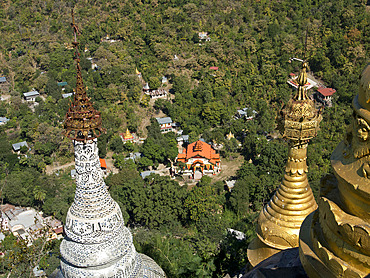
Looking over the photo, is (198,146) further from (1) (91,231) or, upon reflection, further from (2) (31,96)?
(1) (91,231)

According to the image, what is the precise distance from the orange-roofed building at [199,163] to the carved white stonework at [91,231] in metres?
23.9

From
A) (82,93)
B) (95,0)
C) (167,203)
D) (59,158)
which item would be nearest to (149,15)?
(95,0)

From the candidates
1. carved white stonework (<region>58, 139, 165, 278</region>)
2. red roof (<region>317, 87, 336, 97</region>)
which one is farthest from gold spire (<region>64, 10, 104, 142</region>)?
red roof (<region>317, 87, 336, 97</region>)

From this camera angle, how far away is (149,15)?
6266cm

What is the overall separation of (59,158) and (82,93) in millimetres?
28768

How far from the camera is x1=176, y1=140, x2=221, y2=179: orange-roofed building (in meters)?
34.9

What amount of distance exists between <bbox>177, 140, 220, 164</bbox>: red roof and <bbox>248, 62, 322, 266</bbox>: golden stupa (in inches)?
987

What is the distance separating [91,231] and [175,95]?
35.3 m

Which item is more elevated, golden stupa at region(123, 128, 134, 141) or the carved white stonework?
the carved white stonework

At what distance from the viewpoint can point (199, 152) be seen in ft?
115

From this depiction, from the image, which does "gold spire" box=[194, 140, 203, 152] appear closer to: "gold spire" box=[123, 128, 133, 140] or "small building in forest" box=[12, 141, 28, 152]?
"gold spire" box=[123, 128, 133, 140]

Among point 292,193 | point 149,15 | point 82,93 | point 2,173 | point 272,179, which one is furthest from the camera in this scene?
point 149,15

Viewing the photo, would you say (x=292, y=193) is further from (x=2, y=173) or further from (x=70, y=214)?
(x=2, y=173)

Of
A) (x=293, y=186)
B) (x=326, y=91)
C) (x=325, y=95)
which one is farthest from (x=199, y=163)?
(x=293, y=186)
